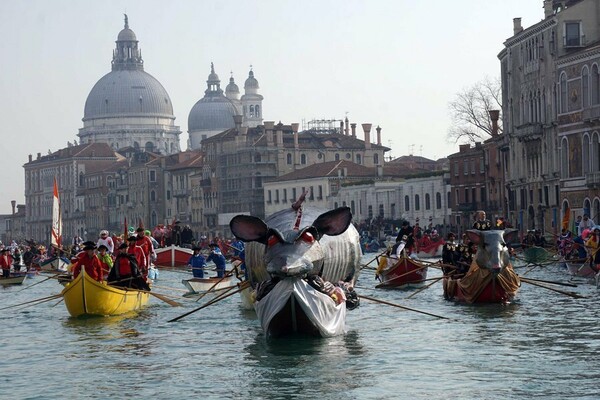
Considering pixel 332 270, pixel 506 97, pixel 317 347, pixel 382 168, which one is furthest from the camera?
pixel 382 168

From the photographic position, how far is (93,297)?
29.1m

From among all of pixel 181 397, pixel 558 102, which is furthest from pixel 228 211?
pixel 181 397

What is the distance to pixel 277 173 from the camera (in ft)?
493

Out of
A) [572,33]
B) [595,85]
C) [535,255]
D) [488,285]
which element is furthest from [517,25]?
[488,285]

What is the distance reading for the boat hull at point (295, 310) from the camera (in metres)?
22.1

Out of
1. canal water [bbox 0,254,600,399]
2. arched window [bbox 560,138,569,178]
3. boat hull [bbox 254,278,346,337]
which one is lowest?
canal water [bbox 0,254,600,399]

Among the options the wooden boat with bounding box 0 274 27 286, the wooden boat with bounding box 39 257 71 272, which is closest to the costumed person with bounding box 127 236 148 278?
the wooden boat with bounding box 0 274 27 286

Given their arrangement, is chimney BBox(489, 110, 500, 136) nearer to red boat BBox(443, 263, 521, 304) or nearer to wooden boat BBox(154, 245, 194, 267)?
wooden boat BBox(154, 245, 194, 267)

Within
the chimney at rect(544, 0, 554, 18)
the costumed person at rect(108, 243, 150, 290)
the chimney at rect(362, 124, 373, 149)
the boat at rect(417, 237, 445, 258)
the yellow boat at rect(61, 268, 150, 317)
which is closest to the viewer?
the yellow boat at rect(61, 268, 150, 317)

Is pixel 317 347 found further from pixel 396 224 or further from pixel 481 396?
pixel 396 224

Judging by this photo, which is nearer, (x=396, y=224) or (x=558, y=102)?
(x=558, y=102)

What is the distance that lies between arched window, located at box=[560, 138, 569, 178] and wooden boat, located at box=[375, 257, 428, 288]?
1496 inches

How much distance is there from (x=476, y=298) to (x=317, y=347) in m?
7.73

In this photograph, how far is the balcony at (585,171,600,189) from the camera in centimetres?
6850
